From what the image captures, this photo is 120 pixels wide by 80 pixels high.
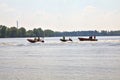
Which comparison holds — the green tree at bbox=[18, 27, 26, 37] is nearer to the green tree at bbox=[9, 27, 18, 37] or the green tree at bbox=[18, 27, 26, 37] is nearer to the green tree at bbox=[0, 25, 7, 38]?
the green tree at bbox=[9, 27, 18, 37]

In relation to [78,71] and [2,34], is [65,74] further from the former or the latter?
[2,34]

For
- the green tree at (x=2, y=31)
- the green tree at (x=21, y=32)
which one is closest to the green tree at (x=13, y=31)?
the green tree at (x=21, y=32)

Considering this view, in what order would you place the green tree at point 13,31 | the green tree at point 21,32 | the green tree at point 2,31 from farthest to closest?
the green tree at point 21,32 → the green tree at point 13,31 → the green tree at point 2,31

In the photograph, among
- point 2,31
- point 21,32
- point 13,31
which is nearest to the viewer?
point 2,31

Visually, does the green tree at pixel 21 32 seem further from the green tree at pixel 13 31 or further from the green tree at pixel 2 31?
the green tree at pixel 2 31

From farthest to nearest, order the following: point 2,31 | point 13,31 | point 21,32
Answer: point 21,32 → point 13,31 → point 2,31

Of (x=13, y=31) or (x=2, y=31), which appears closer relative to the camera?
(x=2, y=31)

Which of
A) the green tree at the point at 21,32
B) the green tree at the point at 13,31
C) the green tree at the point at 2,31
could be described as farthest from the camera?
the green tree at the point at 21,32

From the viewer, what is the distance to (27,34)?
195 meters

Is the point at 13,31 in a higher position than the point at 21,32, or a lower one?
higher

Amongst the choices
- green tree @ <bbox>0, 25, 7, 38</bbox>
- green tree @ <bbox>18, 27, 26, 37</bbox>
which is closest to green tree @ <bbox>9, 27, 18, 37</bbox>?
green tree @ <bbox>18, 27, 26, 37</bbox>

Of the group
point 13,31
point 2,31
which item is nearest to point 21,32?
point 13,31

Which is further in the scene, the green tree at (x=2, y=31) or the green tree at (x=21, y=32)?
the green tree at (x=21, y=32)

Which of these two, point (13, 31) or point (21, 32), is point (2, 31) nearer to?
point (13, 31)
